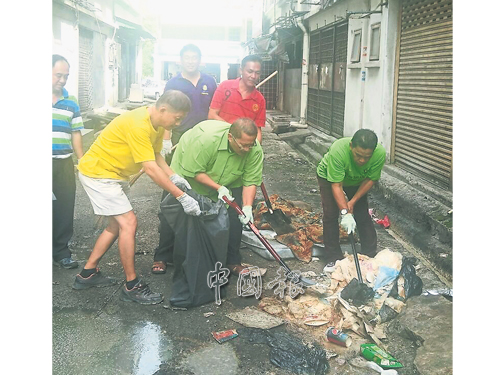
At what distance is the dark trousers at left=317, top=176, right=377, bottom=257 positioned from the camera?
4.61 m

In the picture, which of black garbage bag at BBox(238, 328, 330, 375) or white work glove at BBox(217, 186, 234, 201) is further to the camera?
white work glove at BBox(217, 186, 234, 201)

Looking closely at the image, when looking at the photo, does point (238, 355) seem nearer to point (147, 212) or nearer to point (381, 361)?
point (381, 361)

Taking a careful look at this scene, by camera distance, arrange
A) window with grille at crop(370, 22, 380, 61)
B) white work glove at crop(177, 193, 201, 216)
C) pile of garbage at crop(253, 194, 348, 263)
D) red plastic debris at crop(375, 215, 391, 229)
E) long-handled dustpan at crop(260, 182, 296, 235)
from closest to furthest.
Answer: white work glove at crop(177, 193, 201, 216)
pile of garbage at crop(253, 194, 348, 263)
long-handled dustpan at crop(260, 182, 296, 235)
red plastic debris at crop(375, 215, 391, 229)
window with grille at crop(370, 22, 380, 61)

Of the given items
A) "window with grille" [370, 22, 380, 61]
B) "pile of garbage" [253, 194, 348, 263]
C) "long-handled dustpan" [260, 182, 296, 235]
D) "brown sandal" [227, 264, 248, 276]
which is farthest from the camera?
"window with grille" [370, 22, 380, 61]

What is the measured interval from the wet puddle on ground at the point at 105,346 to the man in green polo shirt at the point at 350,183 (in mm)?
1697

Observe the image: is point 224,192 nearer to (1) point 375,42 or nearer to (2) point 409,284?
(2) point 409,284

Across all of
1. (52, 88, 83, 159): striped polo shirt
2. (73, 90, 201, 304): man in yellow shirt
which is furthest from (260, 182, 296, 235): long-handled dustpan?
(52, 88, 83, 159): striped polo shirt

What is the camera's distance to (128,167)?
3822 millimetres

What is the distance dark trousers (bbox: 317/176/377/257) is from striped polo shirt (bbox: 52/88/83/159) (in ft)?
6.62

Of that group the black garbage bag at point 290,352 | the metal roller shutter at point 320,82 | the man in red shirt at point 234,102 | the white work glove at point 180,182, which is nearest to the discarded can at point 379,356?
the black garbage bag at point 290,352

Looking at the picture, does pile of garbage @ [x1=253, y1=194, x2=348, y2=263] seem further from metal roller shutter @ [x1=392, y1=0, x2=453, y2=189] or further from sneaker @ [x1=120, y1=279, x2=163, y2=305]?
sneaker @ [x1=120, y1=279, x2=163, y2=305]

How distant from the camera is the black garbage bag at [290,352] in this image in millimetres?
3045

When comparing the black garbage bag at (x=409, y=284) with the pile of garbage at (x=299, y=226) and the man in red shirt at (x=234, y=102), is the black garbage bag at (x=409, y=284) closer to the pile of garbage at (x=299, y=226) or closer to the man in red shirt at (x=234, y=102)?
the pile of garbage at (x=299, y=226)
